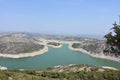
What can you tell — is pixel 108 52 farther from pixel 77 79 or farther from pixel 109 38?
pixel 77 79

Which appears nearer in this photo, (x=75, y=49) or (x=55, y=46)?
(x=75, y=49)

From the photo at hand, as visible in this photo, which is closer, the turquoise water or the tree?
the tree

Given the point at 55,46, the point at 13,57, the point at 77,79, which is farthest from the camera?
the point at 55,46

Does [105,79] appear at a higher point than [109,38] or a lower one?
lower

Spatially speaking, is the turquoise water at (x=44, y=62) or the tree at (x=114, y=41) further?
the turquoise water at (x=44, y=62)

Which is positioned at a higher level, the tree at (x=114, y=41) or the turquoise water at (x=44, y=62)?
the tree at (x=114, y=41)

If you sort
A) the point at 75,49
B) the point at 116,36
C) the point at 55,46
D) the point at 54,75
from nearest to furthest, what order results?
the point at 116,36 < the point at 54,75 < the point at 75,49 < the point at 55,46

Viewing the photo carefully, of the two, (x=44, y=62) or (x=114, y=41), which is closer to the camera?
(x=114, y=41)

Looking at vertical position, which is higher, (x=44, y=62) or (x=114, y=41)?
(x=114, y=41)

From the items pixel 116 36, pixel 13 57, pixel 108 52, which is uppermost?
pixel 116 36

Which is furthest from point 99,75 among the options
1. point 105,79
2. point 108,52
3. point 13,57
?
point 13,57

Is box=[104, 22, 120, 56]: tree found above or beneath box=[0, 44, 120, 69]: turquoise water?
above
